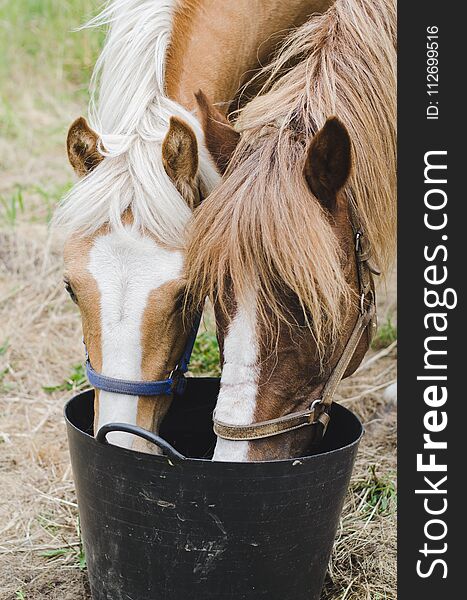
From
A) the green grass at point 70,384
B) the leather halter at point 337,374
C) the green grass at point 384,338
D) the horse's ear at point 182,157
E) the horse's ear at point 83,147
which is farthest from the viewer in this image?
the green grass at point 384,338

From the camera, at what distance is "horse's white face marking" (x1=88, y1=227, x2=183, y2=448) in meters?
1.81

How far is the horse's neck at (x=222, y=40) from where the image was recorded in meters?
2.25

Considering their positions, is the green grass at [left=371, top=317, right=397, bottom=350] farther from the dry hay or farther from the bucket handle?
the bucket handle

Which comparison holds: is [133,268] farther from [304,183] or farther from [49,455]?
[49,455]

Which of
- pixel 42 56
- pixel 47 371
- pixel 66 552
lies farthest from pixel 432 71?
pixel 42 56

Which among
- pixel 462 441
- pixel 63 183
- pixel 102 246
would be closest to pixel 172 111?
pixel 102 246

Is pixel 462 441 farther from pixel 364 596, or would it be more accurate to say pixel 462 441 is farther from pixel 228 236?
pixel 228 236

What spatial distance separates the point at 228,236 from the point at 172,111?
1.84 feet

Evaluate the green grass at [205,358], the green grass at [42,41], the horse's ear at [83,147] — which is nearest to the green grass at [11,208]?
the green grass at [205,358]

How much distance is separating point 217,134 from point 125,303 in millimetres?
494

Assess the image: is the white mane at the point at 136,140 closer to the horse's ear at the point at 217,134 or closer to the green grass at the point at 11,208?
the horse's ear at the point at 217,134

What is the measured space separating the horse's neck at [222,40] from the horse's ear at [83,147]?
0.27m

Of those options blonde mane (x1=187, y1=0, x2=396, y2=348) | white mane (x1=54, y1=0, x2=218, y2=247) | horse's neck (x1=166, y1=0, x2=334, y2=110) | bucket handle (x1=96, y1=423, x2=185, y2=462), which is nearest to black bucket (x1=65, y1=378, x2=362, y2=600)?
bucket handle (x1=96, y1=423, x2=185, y2=462)

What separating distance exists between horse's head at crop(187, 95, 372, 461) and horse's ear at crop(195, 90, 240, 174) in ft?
0.60
